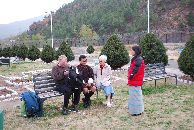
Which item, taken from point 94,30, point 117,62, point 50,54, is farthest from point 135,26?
point 117,62

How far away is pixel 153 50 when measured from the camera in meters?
17.2

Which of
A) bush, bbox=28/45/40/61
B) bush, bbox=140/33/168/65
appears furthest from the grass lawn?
bush, bbox=28/45/40/61

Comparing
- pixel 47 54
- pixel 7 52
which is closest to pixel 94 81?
pixel 47 54

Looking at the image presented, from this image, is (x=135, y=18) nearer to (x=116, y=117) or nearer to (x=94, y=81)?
(x=94, y=81)

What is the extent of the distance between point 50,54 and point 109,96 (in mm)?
16449

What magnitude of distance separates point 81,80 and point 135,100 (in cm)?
157

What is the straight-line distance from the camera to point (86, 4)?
11744 centimetres

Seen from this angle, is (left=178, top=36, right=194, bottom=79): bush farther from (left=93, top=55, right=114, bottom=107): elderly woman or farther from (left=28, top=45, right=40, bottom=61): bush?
(left=28, top=45, right=40, bottom=61): bush

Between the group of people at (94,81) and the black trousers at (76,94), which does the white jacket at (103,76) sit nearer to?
the group of people at (94,81)

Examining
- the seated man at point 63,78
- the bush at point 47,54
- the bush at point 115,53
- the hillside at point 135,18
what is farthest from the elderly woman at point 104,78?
the hillside at point 135,18

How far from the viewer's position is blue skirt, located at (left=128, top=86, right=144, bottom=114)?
9.21 meters

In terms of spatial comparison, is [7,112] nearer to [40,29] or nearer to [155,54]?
[155,54]

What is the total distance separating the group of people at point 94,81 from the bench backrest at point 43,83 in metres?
0.33

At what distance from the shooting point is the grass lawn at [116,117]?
8.59 meters
